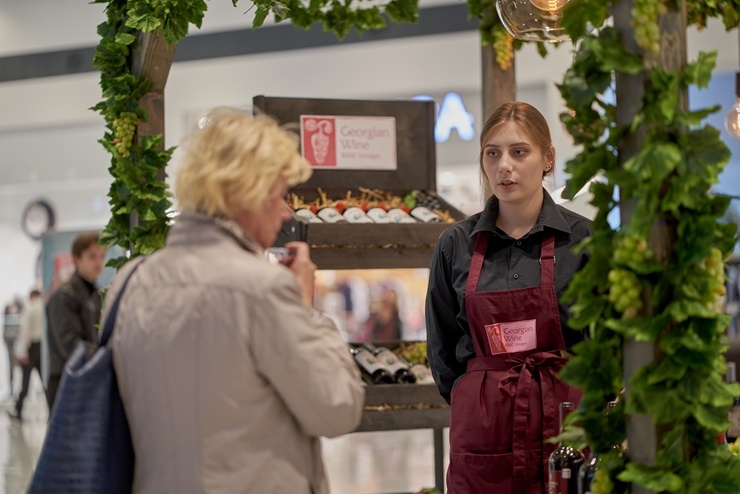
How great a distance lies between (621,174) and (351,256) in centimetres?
295

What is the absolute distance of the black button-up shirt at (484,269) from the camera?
10.4 ft

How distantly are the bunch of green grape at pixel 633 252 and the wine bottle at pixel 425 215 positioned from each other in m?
3.06

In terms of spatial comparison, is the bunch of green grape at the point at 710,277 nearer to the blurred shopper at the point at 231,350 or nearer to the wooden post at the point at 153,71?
the blurred shopper at the point at 231,350

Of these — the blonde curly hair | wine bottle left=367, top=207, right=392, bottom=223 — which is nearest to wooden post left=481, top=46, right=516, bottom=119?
wine bottle left=367, top=207, right=392, bottom=223

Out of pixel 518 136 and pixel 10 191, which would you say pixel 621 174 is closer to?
pixel 518 136

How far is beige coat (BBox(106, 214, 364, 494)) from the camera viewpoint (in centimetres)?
211

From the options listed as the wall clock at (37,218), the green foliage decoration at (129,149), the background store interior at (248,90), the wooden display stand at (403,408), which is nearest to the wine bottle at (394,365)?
the wooden display stand at (403,408)

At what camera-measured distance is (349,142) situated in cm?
549

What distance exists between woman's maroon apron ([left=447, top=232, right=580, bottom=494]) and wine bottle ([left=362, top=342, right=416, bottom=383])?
82.3 inches

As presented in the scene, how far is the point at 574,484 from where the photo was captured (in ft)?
9.10

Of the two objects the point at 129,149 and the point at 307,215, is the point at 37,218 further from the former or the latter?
the point at 129,149

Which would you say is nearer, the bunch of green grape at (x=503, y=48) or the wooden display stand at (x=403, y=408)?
the wooden display stand at (x=403, y=408)


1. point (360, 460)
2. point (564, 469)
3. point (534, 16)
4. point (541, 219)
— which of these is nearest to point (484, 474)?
point (564, 469)

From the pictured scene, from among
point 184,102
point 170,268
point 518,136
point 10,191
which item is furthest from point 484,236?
point 10,191
